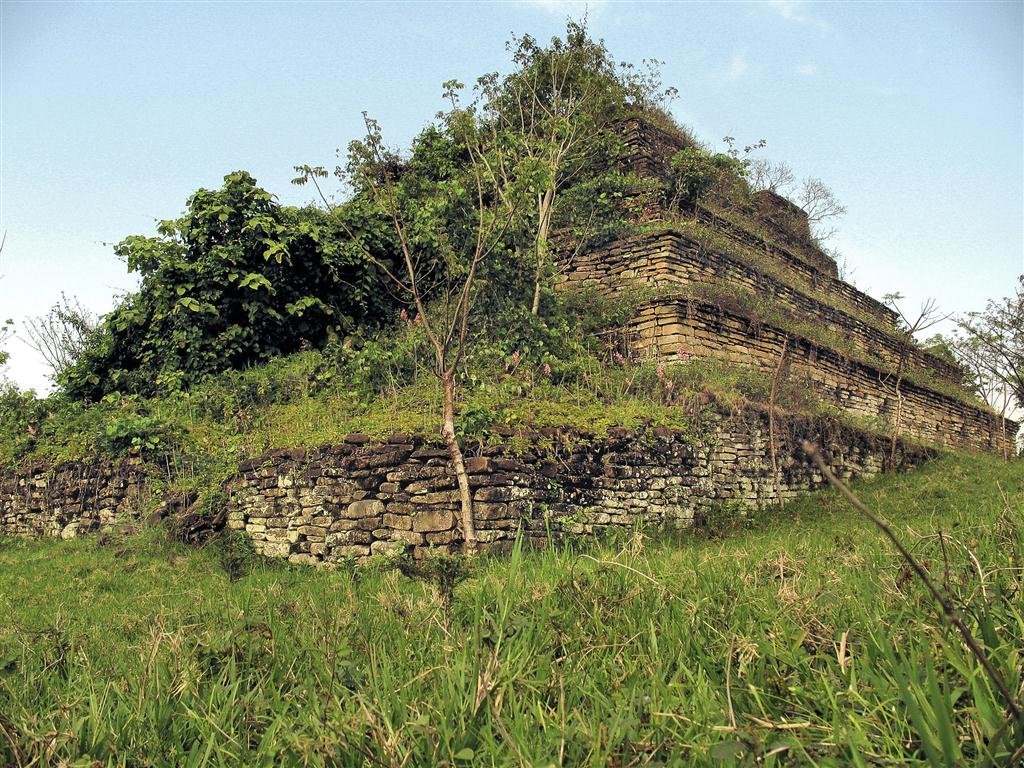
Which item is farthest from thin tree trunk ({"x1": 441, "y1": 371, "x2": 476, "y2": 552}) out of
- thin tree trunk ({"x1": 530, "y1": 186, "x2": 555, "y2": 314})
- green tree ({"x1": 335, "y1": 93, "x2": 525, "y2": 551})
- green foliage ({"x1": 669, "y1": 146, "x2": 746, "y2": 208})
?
green foliage ({"x1": 669, "y1": 146, "x2": 746, "y2": 208})

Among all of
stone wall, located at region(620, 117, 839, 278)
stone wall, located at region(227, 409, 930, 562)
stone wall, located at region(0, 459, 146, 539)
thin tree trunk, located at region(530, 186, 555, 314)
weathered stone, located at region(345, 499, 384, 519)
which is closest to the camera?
stone wall, located at region(227, 409, 930, 562)

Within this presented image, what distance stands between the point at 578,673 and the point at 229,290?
12.4 meters

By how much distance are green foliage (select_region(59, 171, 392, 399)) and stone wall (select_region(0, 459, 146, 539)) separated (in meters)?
2.07

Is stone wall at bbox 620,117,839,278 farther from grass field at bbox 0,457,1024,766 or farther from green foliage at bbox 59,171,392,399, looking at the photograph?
grass field at bbox 0,457,1024,766

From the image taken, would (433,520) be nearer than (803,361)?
Yes

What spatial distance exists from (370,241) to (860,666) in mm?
13467

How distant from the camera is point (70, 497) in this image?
471 inches

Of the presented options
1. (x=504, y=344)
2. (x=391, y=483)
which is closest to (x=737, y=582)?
(x=391, y=483)

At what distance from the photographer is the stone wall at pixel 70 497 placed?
11.0 meters

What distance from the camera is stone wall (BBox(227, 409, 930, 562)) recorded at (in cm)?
802

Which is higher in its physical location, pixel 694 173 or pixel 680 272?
pixel 694 173

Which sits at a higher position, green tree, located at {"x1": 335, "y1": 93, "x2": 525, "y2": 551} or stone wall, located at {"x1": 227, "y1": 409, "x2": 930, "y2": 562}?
green tree, located at {"x1": 335, "y1": 93, "x2": 525, "y2": 551}

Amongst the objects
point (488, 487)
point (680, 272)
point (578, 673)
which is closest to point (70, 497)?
point (488, 487)

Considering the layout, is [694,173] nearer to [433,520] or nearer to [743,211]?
[743,211]
